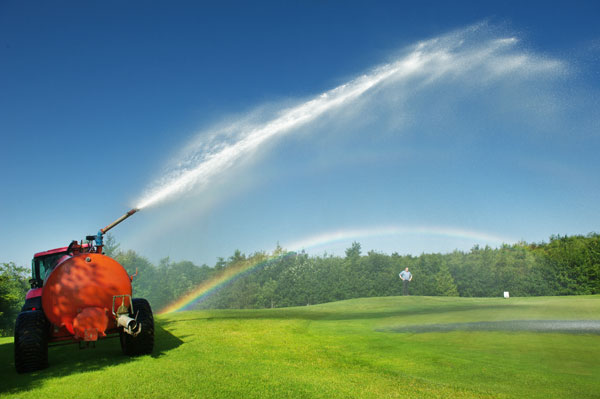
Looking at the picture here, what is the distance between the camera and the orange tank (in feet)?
27.8

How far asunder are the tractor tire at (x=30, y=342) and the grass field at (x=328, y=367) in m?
0.29

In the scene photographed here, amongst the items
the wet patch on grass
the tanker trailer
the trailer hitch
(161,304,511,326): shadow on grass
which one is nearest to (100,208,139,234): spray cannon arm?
the tanker trailer

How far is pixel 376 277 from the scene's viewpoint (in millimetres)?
46000

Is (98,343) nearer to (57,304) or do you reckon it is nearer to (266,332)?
(57,304)

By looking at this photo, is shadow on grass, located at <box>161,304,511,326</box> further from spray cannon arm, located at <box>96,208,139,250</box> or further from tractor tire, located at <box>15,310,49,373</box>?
tractor tire, located at <box>15,310,49,373</box>

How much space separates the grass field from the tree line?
29719mm

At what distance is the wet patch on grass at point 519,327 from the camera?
43.8 feet

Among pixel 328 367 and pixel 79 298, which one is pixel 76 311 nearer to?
pixel 79 298

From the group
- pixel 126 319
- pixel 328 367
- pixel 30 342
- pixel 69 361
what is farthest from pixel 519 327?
pixel 30 342

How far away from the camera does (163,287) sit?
5703 centimetres

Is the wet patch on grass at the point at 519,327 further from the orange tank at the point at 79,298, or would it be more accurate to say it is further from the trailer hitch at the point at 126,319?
the orange tank at the point at 79,298

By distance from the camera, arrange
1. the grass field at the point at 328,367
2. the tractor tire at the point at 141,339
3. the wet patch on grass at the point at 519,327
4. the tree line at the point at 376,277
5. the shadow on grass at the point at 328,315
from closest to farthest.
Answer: the grass field at the point at 328,367, the tractor tire at the point at 141,339, the wet patch on grass at the point at 519,327, the shadow on grass at the point at 328,315, the tree line at the point at 376,277

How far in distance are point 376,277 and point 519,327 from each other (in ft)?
105

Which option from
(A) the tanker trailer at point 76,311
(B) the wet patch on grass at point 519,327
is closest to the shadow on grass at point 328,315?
(B) the wet patch on grass at point 519,327
